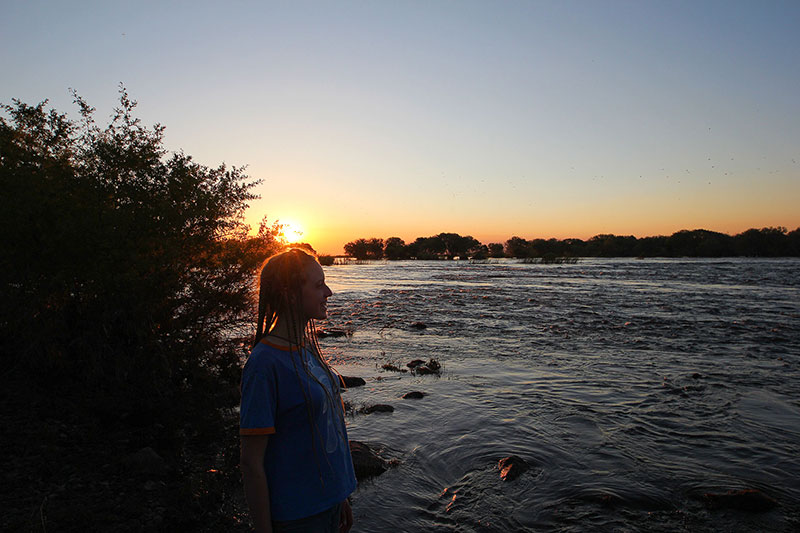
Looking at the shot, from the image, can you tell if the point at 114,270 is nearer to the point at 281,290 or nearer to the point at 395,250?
the point at 281,290

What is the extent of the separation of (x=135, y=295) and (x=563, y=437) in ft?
24.1

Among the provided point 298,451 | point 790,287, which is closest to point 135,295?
point 298,451

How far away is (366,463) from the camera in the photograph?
21.0ft

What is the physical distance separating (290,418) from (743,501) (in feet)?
19.2

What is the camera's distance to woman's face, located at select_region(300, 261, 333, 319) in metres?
2.55

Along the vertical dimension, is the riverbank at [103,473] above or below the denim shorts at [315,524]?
below

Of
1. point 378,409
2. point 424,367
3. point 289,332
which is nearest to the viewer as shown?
point 289,332

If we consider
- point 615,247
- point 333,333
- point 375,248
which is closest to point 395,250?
point 375,248

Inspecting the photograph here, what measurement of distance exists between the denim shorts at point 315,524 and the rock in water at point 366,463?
3.84m

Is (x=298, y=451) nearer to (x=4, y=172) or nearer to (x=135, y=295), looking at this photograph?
(x=135, y=295)

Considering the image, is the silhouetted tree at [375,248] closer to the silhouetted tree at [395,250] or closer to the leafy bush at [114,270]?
the silhouetted tree at [395,250]

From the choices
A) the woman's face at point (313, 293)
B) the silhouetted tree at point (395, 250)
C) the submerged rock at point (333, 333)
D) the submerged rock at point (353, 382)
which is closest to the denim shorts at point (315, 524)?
the woman's face at point (313, 293)

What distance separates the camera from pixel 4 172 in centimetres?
721

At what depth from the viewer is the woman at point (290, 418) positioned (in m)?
2.23
